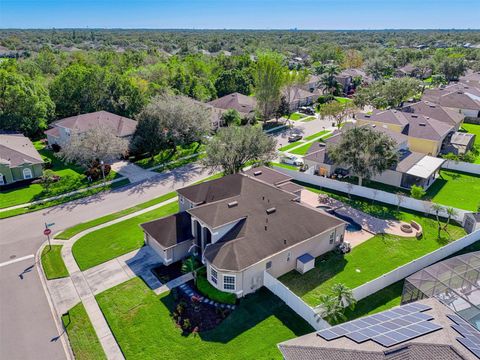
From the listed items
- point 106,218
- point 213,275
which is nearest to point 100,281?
point 213,275

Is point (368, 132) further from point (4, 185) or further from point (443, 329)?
point (4, 185)

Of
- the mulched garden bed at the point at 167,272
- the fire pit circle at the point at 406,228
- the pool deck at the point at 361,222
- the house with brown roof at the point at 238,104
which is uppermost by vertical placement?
the house with brown roof at the point at 238,104

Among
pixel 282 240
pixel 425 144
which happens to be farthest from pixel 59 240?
pixel 425 144

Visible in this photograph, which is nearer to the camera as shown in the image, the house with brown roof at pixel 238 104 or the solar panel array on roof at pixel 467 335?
the solar panel array on roof at pixel 467 335

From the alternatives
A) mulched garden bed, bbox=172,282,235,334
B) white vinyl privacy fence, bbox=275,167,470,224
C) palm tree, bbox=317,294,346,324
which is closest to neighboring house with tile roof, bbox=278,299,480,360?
palm tree, bbox=317,294,346,324

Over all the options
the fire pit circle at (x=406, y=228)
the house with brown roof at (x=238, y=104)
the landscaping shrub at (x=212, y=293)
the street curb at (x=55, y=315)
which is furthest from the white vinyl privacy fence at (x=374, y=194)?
the street curb at (x=55, y=315)

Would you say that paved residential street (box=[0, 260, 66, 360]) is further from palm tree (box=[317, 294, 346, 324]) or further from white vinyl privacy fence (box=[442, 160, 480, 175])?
white vinyl privacy fence (box=[442, 160, 480, 175])

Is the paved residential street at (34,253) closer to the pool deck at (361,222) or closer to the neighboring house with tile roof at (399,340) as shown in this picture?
the neighboring house with tile roof at (399,340)
